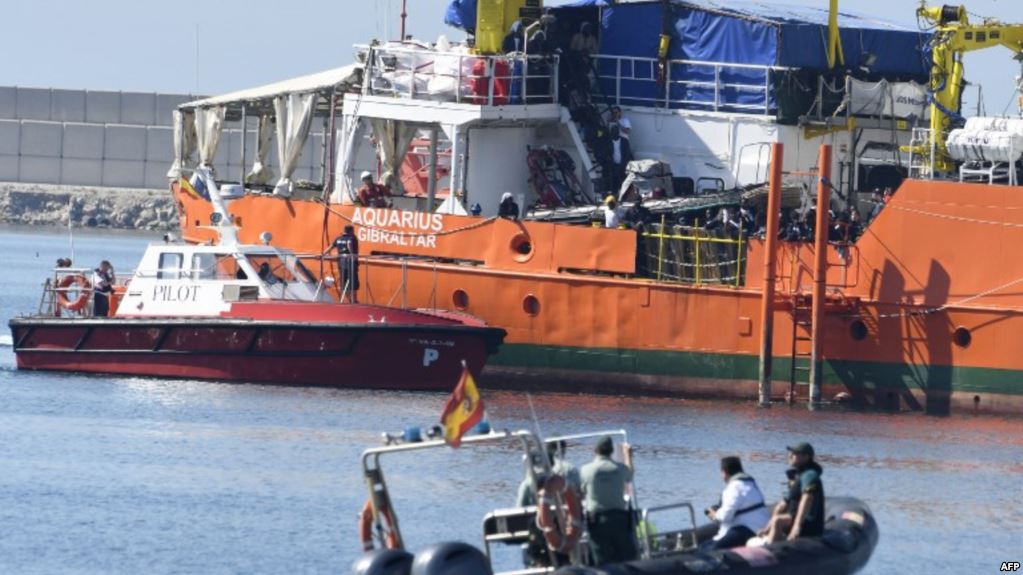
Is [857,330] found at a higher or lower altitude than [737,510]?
higher

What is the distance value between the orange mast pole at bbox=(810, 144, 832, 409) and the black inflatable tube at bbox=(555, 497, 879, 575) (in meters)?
9.80

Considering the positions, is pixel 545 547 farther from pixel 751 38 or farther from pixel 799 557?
pixel 751 38

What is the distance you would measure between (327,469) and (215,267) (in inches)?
302

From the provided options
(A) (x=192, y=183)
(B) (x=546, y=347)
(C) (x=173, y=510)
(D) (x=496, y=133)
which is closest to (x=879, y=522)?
(C) (x=173, y=510)

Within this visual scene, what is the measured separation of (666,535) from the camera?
20.9 metres

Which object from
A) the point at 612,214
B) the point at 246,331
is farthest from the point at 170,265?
the point at 612,214

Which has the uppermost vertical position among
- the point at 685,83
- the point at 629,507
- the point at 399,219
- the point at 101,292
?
the point at 685,83

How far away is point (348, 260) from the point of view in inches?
1361

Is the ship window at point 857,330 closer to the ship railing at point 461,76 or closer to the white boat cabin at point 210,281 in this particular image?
the ship railing at point 461,76

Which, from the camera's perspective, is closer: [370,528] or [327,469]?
[370,528]

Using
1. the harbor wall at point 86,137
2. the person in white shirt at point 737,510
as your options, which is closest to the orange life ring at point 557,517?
the person in white shirt at point 737,510

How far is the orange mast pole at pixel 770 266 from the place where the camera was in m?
32.2

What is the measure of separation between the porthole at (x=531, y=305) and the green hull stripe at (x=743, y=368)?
19.7 inches

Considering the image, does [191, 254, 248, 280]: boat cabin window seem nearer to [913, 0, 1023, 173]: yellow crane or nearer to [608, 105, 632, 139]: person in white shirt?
[608, 105, 632, 139]: person in white shirt
